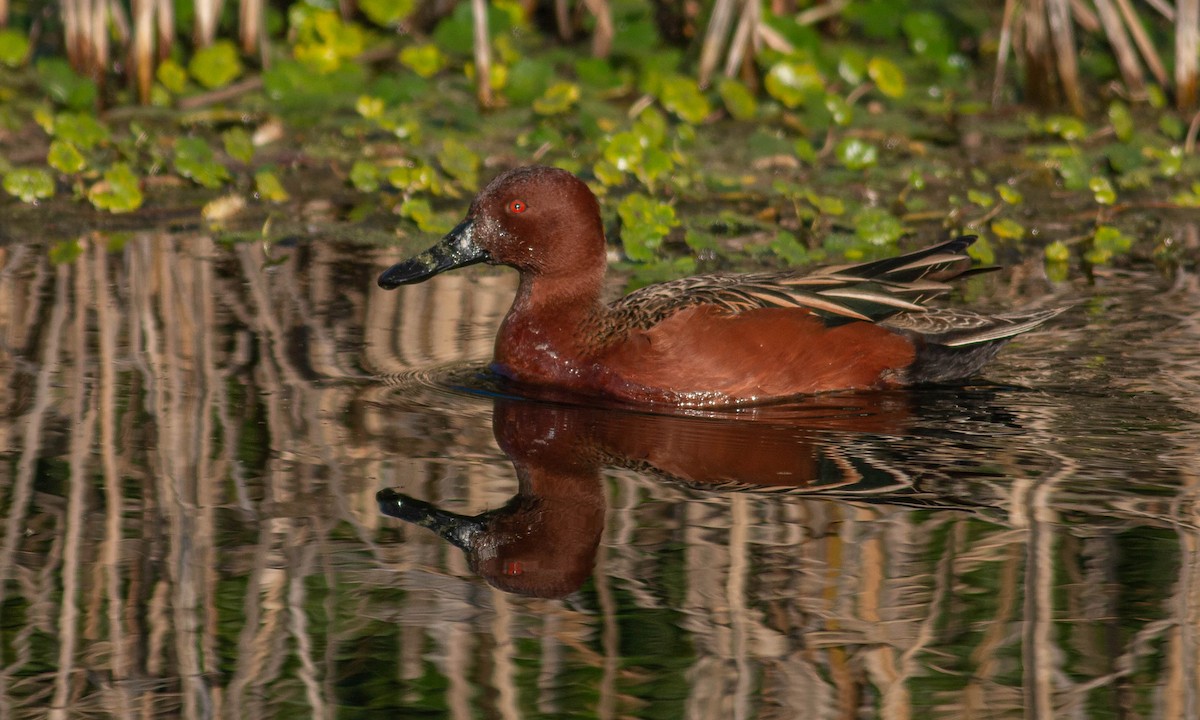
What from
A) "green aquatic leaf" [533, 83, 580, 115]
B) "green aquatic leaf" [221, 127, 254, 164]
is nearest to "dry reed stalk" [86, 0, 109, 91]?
"green aquatic leaf" [221, 127, 254, 164]

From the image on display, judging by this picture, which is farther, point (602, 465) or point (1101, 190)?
point (1101, 190)

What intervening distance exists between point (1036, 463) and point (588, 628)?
1860mm

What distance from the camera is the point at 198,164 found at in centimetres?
902

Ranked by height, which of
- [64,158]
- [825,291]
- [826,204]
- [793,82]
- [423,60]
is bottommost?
[825,291]

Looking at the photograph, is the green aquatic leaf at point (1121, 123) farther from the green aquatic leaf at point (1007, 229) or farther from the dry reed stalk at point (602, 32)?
the dry reed stalk at point (602, 32)

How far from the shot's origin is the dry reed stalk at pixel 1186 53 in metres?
9.81

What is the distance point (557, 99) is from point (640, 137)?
70 cm

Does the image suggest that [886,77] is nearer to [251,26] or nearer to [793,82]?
[793,82]

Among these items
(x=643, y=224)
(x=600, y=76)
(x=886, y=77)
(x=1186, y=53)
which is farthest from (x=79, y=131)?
(x=1186, y=53)

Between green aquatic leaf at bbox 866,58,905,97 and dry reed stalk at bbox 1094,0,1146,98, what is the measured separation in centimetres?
117

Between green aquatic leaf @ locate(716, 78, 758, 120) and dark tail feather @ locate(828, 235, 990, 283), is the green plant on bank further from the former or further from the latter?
dark tail feather @ locate(828, 235, 990, 283)

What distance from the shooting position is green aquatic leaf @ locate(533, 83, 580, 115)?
974cm

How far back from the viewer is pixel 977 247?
8.15 meters

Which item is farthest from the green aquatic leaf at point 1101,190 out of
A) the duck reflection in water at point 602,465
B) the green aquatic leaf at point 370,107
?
the green aquatic leaf at point 370,107
